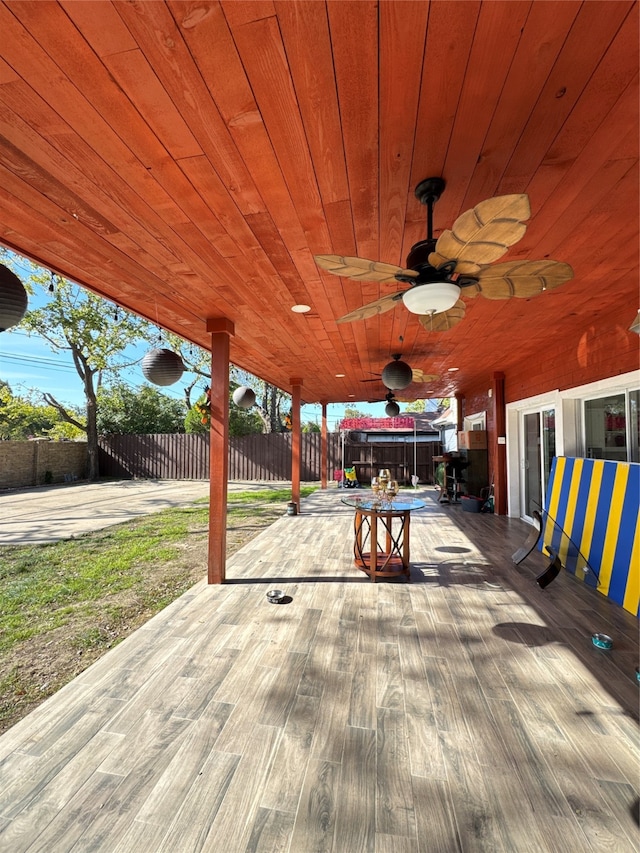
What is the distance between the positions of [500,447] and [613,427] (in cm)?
280

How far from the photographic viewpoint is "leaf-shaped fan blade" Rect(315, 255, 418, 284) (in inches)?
63.3

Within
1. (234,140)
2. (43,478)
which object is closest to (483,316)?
(234,140)

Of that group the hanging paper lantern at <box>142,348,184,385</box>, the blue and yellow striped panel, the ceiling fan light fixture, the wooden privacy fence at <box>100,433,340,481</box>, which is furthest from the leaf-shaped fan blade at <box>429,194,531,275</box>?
the wooden privacy fence at <box>100,433,340,481</box>

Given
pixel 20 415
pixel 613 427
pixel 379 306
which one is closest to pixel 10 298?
pixel 379 306

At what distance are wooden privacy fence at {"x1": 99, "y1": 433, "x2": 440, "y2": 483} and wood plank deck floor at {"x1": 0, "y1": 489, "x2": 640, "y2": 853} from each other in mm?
9727

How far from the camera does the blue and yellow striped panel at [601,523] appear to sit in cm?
293

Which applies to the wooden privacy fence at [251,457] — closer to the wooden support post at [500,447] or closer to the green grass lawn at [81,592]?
the wooden support post at [500,447]

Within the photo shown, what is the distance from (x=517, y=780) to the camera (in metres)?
1.42

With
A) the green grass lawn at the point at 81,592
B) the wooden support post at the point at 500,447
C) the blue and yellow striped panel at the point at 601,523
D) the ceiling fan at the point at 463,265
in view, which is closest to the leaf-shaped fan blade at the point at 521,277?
the ceiling fan at the point at 463,265

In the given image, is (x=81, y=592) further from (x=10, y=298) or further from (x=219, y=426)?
(x=10, y=298)

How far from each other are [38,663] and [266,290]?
9.52 ft

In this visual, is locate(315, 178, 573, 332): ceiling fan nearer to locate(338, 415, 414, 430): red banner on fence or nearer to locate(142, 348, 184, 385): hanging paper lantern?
locate(142, 348, 184, 385): hanging paper lantern

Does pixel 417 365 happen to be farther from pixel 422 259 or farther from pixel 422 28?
pixel 422 28

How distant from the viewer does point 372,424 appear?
42.2ft
